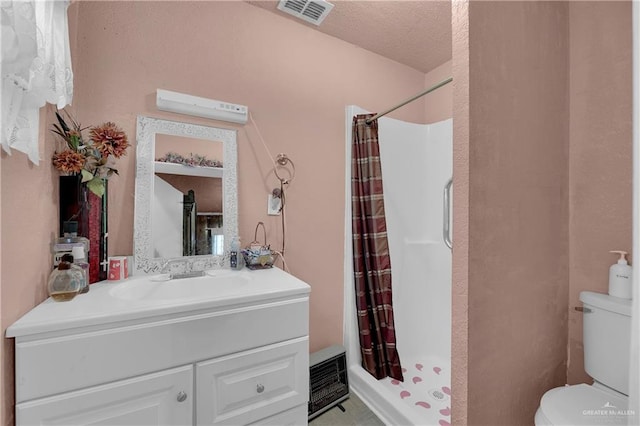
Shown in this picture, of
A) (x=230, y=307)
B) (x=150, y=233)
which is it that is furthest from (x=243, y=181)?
(x=230, y=307)

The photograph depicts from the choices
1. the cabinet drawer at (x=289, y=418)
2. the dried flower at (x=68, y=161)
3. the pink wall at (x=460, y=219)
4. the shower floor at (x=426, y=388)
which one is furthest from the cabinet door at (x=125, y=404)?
the shower floor at (x=426, y=388)

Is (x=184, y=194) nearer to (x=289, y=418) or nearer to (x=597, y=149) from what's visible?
(x=289, y=418)

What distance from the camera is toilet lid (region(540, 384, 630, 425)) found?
2.82ft

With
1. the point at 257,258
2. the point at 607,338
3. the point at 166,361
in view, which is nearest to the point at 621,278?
the point at 607,338

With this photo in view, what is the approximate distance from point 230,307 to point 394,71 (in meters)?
2.12

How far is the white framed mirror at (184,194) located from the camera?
1348mm

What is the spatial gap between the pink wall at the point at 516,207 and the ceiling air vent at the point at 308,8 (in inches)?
41.2

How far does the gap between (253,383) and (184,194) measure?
968 millimetres

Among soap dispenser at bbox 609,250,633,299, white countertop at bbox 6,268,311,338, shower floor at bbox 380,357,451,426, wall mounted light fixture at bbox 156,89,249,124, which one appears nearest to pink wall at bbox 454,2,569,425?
soap dispenser at bbox 609,250,633,299

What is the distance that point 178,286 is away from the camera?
4.17ft

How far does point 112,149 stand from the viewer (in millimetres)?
1123

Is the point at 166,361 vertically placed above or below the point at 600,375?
above

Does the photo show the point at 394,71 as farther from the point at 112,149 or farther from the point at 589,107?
the point at 112,149

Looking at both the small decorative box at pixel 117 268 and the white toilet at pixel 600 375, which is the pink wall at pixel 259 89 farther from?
the white toilet at pixel 600 375
